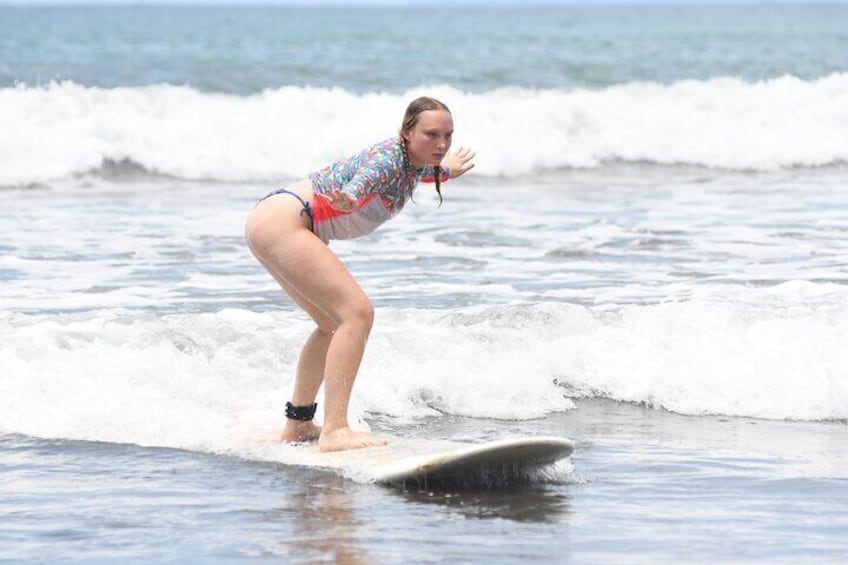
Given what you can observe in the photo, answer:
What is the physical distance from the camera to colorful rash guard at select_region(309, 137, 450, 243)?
600cm

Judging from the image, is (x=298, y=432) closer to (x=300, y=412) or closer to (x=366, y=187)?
(x=300, y=412)

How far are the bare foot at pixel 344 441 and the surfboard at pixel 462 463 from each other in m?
0.11

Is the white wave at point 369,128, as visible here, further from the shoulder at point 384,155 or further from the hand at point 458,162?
the shoulder at point 384,155

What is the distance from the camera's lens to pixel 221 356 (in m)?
8.07

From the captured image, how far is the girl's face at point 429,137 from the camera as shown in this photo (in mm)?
6039

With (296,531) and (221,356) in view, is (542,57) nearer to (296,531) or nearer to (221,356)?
(221,356)

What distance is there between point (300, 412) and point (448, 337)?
2.01 m

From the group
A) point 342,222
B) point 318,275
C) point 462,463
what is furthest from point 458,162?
point 462,463

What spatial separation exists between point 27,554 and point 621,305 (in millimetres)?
5617

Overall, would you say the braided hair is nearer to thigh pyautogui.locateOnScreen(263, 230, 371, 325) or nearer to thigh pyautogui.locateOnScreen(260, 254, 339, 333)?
thigh pyautogui.locateOnScreen(263, 230, 371, 325)

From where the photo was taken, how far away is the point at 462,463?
18.1 feet

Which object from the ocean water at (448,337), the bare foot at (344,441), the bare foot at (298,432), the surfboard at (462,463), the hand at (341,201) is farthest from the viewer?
the bare foot at (298,432)

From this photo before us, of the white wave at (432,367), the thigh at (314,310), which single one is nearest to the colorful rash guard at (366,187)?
the thigh at (314,310)

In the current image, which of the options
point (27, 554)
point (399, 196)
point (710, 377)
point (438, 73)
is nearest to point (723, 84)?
point (438, 73)
